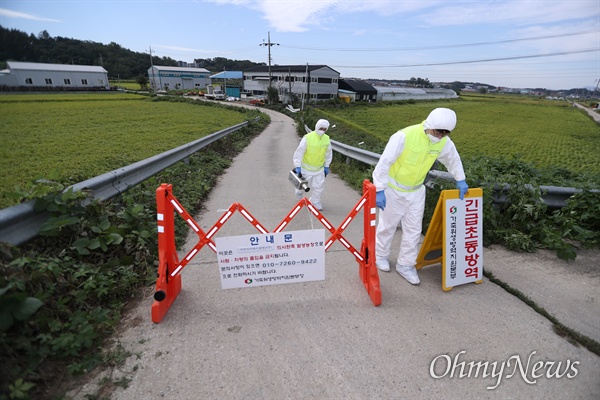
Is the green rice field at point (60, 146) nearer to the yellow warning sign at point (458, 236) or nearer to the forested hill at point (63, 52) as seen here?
the forested hill at point (63, 52)

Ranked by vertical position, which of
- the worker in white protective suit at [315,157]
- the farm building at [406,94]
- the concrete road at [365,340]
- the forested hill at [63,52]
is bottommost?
the concrete road at [365,340]

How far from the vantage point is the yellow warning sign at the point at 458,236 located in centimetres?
359

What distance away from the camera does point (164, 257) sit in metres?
3.11

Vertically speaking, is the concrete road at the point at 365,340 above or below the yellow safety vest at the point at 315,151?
below

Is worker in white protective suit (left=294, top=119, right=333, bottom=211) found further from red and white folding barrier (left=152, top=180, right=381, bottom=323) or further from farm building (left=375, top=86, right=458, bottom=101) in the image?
farm building (left=375, top=86, right=458, bottom=101)

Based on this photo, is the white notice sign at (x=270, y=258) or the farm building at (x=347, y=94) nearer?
the white notice sign at (x=270, y=258)

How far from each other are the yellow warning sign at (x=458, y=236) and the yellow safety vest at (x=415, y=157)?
35 centimetres

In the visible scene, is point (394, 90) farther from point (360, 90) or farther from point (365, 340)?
point (365, 340)

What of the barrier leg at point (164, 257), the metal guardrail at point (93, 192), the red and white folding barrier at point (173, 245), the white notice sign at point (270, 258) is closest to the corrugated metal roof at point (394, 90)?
the metal guardrail at point (93, 192)

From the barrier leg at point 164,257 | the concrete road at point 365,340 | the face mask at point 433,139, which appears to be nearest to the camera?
the concrete road at point 365,340

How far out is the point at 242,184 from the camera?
8.04 metres

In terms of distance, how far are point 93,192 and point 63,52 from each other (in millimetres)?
9265

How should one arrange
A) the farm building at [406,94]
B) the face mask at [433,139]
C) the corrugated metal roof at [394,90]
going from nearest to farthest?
the face mask at [433,139]
the farm building at [406,94]
the corrugated metal roof at [394,90]

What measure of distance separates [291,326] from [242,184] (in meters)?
5.54
